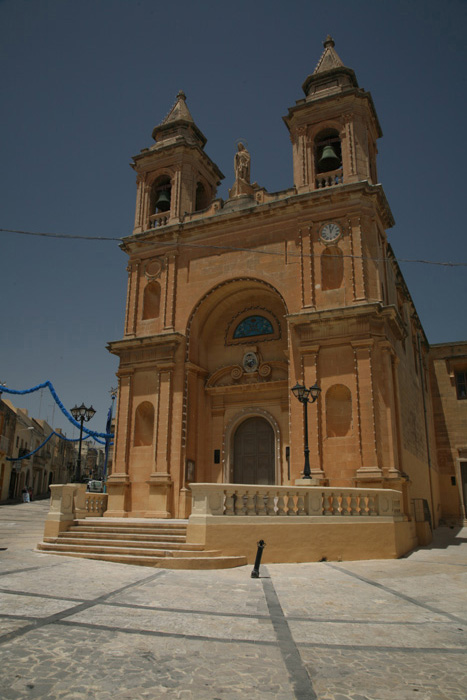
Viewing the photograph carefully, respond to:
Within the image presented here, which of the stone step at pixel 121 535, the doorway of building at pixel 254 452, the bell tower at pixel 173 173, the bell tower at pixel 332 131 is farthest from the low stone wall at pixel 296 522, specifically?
the bell tower at pixel 173 173

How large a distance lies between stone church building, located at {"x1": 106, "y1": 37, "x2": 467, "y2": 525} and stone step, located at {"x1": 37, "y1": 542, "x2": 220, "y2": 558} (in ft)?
15.6

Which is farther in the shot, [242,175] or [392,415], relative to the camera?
[242,175]

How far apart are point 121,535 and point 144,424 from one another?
682 centimetres

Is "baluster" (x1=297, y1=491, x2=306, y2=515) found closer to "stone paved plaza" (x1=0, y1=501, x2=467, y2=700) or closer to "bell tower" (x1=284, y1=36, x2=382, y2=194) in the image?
"stone paved plaza" (x1=0, y1=501, x2=467, y2=700)

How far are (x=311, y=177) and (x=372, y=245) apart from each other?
3507 millimetres

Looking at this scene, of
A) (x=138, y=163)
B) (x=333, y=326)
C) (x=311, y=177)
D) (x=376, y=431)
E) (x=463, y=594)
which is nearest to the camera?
(x=463, y=594)

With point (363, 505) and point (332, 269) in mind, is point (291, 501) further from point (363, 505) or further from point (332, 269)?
point (332, 269)

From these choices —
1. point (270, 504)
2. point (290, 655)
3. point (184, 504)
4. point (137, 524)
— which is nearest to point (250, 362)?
point (184, 504)

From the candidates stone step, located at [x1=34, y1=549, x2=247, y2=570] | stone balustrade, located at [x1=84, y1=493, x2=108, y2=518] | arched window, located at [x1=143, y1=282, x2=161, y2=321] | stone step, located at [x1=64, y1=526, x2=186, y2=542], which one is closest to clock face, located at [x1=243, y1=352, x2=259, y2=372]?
arched window, located at [x1=143, y1=282, x2=161, y2=321]

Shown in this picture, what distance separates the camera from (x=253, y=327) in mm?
19547

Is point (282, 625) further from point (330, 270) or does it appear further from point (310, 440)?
point (330, 270)

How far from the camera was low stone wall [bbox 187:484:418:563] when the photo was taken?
444 inches

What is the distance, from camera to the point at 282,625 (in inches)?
233

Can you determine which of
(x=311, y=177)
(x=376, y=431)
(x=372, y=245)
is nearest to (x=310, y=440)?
(x=376, y=431)
